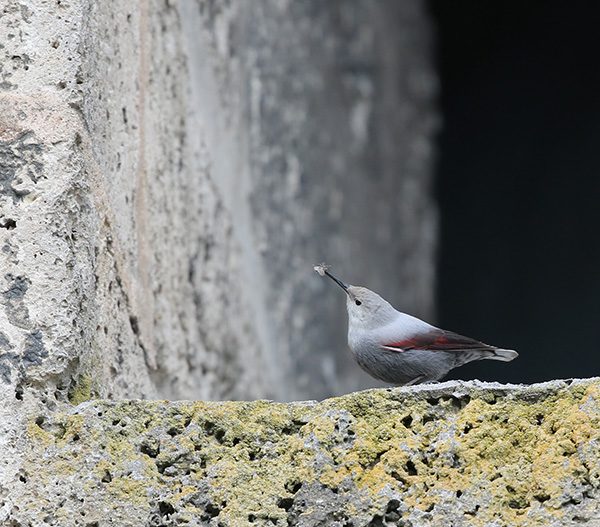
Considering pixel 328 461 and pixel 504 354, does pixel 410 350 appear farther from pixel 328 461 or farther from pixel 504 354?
pixel 328 461

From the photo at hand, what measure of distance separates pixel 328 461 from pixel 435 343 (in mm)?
759

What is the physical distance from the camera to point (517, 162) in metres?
5.43

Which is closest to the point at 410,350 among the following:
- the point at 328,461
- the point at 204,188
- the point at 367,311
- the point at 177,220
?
the point at 367,311

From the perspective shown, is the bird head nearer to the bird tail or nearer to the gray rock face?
the bird tail

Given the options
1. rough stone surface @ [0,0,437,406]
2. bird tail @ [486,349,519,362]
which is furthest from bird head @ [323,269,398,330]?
rough stone surface @ [0,0,437,406]

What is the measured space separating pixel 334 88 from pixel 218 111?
1804 millimetres

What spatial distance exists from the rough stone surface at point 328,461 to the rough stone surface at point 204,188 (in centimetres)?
16

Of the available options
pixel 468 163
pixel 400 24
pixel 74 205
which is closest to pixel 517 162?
pixel 468 163

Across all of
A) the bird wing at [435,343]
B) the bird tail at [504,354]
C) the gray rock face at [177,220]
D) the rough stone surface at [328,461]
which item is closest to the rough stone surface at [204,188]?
the gray rock face at [177,220]

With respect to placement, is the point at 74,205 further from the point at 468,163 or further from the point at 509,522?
the point at 468,163

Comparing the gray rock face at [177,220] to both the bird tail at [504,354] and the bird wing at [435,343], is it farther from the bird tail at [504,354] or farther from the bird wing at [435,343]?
the bird tail at [504,354]

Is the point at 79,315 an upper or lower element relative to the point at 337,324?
upper

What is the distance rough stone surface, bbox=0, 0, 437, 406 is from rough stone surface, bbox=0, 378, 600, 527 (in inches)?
6.5

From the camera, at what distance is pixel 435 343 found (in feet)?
7.32
